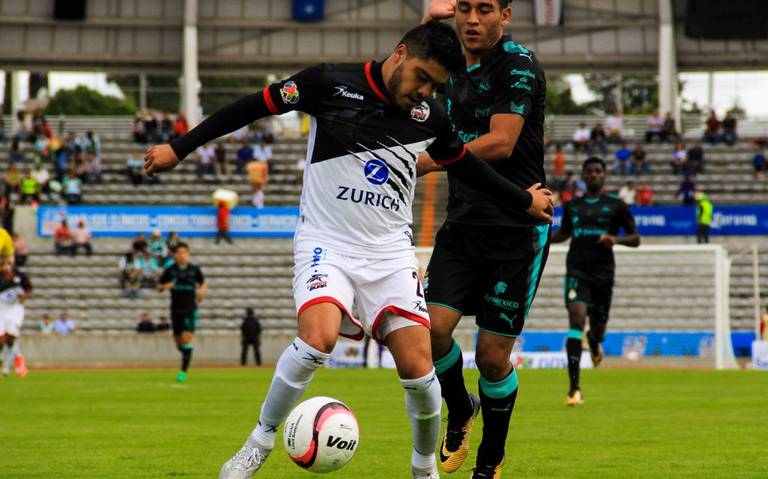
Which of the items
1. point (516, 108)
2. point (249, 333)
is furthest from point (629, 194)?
point (516, 108)

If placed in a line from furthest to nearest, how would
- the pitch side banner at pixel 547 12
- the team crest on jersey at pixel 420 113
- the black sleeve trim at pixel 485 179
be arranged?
1. the pitch side banner at pixel 547 12
2. the black sleeve trim at pixel 485 179
3. the team crest on jersey at pixel 420 113

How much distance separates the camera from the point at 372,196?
21.4 ft

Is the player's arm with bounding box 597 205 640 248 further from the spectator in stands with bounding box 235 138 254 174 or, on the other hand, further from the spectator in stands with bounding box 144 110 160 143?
the spectator in stands with bounding box 144 110 160 143

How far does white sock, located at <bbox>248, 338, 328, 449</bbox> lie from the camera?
20.5 feet

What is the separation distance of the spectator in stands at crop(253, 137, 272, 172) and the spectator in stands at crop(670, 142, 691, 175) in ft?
42.0

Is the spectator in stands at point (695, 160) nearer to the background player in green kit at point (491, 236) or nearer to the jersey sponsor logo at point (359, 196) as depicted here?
the background player in green kit at point (491, 236)

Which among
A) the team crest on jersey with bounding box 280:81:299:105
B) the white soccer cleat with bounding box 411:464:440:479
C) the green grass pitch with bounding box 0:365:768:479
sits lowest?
the green grass pitch with bounding box 0:365:768:479

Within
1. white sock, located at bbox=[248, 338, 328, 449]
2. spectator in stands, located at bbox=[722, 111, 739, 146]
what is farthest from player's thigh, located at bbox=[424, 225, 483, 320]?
spectator in stands, located at bbox=[722, 111, 739, 146]

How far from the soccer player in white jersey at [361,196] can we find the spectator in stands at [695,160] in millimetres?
34816

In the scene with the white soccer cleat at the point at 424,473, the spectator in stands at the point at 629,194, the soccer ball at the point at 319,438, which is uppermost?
the spectator in stands at the point at 629,194

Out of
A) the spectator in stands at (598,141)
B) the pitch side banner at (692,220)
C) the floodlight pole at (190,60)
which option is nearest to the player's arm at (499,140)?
the pitch side banner at (692,220)

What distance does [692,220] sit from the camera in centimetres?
3728

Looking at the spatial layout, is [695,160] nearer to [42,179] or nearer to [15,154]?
[42,179]

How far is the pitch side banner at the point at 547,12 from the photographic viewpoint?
46.0 meters
